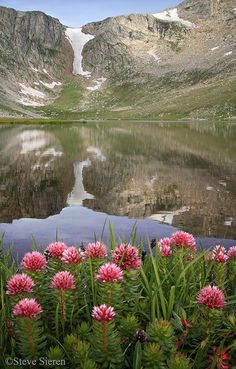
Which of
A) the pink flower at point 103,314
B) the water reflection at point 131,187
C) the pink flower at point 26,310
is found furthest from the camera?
the water reflection at point 131,187

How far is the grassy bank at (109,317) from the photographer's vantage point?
13.5 feet

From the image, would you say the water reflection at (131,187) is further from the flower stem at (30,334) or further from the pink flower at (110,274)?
the flower stem at (30,334)

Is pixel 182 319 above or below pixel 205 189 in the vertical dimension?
above

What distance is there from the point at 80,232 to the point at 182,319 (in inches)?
482

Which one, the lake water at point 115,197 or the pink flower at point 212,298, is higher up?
the pink flower at point 212,298

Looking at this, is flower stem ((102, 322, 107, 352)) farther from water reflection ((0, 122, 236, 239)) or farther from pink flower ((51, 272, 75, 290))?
water reflection ((0, 122, 236, 239))

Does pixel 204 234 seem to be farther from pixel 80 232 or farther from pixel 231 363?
pixel 231 363

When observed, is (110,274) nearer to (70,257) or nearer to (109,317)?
(109,317)

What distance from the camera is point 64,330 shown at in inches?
197

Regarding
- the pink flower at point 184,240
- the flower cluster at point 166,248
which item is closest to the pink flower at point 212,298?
the pink flower at point 184,240

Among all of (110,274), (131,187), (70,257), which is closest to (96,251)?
(70,257)

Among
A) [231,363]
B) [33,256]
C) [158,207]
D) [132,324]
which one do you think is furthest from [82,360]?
[158,207]

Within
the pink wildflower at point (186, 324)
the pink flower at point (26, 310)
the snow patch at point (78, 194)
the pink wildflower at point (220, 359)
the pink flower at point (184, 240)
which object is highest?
the pink flower at point (26, 310)

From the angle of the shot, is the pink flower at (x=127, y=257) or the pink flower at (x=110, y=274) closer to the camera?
the pink flower at (x=110, y=274)
